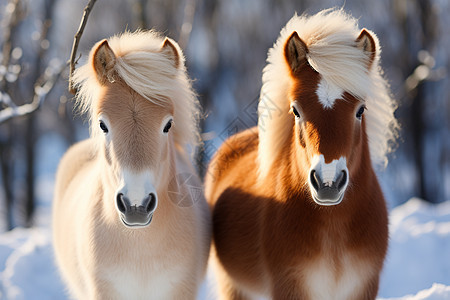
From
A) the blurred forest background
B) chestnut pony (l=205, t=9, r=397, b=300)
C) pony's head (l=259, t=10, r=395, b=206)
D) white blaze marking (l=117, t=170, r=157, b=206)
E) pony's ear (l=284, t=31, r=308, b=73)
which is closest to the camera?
white blaze marking (l=117, t=170, r=157, b=206)

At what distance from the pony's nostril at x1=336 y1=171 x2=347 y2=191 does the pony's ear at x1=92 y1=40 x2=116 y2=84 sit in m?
1.56

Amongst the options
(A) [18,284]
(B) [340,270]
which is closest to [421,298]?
(B) [340,270]

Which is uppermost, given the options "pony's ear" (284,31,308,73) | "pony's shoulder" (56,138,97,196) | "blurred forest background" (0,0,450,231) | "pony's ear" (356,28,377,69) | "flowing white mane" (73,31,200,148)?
"pony's ear" (356,28,377,69)

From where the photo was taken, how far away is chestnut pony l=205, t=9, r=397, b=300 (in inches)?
117

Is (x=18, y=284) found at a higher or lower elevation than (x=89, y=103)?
lower

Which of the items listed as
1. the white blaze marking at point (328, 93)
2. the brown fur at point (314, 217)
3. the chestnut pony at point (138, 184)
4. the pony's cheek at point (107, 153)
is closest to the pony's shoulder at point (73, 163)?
the chestnut pony at point (138, 184)

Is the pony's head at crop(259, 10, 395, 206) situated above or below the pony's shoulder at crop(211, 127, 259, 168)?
above

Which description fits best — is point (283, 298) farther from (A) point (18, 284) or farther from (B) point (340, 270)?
(A) point (18, 284)

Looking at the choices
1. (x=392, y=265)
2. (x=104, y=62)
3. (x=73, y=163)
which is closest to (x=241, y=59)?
(x=392, y=265)

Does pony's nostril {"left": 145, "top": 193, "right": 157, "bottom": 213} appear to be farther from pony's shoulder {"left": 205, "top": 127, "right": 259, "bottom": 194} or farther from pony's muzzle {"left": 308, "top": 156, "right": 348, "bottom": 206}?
pony's shoulder {"left": 205, "top": 127, "right": 259, "bottom": 194}

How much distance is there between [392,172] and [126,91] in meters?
13.6

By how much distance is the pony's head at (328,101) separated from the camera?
111 inches

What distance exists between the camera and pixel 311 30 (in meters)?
3.35

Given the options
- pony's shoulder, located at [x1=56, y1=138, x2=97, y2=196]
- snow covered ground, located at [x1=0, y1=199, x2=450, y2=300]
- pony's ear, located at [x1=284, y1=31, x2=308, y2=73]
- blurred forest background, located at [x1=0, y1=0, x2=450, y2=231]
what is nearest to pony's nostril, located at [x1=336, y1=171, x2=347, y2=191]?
pony's ear, located at [x1=284, y1=31, x2=308, y2=73]
